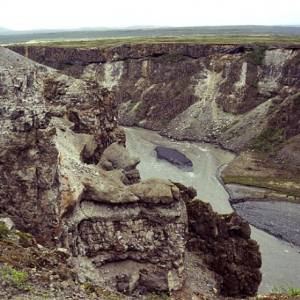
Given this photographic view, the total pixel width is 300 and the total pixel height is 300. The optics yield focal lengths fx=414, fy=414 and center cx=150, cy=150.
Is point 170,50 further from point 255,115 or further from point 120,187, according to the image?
point 120,187

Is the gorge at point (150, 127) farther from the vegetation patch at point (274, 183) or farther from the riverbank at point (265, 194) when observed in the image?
the riverbank at point (265, 194)

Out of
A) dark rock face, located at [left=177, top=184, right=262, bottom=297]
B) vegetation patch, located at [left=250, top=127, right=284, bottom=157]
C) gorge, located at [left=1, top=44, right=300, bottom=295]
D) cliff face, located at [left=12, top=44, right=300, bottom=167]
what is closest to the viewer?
gorge, located at [left=1, top=44, right=300, bottom=295]

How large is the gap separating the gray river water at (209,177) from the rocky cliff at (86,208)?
7.47 meters

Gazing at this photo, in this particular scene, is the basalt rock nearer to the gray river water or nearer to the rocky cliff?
the rocky cliff

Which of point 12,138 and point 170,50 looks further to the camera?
point 170,50

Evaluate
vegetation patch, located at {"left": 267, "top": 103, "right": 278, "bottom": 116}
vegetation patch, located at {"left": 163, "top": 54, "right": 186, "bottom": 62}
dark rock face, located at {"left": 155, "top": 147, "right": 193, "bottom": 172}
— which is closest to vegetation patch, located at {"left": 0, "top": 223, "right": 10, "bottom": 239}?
dark rock face, located at {"left": 155, "top": 147, "right": 193, "bottom": 172}

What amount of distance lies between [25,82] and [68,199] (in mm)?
6047

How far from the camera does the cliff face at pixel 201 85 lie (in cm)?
6806

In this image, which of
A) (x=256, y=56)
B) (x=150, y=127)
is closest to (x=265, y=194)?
(x=150, y=127)

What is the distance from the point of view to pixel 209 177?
53.4 metres

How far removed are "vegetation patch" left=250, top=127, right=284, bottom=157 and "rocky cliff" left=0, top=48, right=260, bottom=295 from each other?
36.4 metres

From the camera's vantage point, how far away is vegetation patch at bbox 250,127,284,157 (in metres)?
60.4

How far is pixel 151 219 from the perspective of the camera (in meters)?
22.4

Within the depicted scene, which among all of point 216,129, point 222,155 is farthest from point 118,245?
point 216,129
